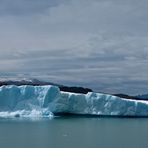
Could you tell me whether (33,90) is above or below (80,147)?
above

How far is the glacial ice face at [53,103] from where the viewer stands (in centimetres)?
2991

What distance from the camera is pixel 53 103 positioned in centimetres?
2981

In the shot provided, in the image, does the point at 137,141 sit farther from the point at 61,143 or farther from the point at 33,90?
the point at 33,90

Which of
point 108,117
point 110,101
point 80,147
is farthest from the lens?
point 108,117

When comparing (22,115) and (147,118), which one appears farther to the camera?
(147,118)

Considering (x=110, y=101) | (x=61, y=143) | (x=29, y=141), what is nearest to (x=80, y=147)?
(x=61, y=143)

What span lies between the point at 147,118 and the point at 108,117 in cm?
306

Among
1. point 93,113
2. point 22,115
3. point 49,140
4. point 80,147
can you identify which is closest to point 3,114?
point 22,115

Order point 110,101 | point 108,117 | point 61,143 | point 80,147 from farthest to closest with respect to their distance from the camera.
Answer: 1. point 108,117
2. point 110,101
3. point 61,143
4. point 80,147

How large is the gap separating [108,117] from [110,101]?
2906mm

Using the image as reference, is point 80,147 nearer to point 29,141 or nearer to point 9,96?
point 29,141

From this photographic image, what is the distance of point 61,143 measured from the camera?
16.2 m

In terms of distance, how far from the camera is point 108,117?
32562 millimetres

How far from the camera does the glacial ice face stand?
98.1ft
